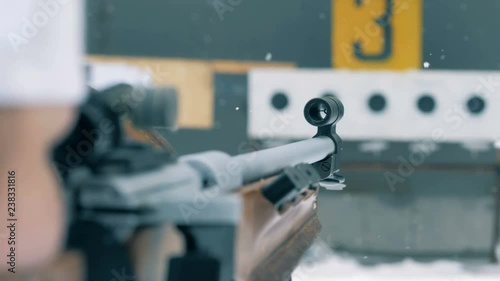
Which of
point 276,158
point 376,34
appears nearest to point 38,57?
point 276,158

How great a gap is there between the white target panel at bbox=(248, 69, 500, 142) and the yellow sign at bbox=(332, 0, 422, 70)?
0.10 ft

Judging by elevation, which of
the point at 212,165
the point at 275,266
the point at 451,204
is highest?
the point at 212,165

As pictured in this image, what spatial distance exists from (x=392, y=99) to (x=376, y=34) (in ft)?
0.54

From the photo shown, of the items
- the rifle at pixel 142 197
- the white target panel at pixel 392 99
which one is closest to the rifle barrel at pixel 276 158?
the rifle at pixel 142 197

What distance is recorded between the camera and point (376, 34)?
1.34 metres

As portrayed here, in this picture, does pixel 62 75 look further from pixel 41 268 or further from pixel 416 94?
pixel 416 94

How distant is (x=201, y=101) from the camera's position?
130 centimetres

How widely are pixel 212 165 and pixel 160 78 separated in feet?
3.39

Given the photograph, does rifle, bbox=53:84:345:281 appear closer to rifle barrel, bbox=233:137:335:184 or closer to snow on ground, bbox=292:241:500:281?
rifle barrel, bbox=233:137:335:184

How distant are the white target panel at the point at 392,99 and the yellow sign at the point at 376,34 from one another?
31 millimetres

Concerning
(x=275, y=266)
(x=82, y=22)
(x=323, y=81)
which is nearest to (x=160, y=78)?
(x=82, y=22)

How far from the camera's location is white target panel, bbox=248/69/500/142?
132cm

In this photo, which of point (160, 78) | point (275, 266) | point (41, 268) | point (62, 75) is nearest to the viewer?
point (41, 268)

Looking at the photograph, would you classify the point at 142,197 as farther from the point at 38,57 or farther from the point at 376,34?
the point at 376,34
